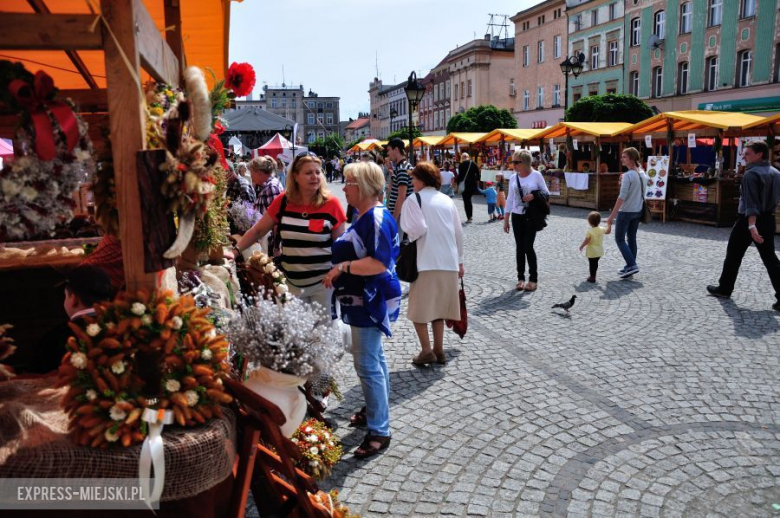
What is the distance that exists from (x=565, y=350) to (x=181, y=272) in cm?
382

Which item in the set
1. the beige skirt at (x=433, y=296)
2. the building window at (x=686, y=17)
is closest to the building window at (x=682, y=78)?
the building window at (x=686, y=17)

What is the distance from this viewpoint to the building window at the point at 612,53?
4041 cm

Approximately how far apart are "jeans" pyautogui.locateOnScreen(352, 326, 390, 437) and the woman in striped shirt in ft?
1.85

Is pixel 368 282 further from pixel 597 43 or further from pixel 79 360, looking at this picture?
pixel 597 43

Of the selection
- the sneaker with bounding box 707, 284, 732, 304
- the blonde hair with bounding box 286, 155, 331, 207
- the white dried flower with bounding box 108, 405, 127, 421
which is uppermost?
the blonde hair with bounding box 286, 155, 331, 207

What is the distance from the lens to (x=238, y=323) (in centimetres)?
271

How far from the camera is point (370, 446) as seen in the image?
3.96 m

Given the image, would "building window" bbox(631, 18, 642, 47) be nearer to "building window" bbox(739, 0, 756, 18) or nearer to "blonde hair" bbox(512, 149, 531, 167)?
"building window" bbox(739, 0, 756, 18)

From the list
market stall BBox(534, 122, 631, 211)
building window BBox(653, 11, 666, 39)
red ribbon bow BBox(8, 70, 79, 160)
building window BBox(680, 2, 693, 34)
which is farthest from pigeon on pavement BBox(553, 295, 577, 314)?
building window BBox(653, 11, 666, 39)

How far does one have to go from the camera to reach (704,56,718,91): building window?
31.8 metres

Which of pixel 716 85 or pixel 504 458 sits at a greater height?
pixel 716 85

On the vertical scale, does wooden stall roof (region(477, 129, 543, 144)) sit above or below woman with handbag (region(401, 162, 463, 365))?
above

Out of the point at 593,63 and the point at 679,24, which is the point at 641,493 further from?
the point at 593,63

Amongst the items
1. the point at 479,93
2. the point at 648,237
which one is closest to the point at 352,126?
the point at 479,93
